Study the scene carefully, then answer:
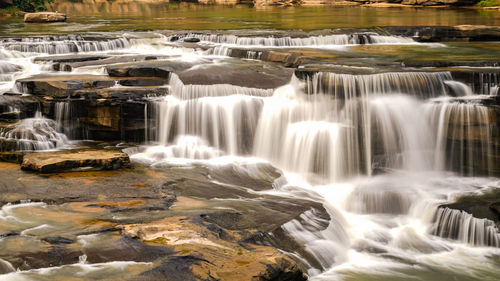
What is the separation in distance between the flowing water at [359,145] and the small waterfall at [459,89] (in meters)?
0.03

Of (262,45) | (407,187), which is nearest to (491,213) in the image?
(407,187)

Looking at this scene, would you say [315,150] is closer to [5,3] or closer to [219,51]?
[219,51]

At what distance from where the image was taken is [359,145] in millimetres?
11445

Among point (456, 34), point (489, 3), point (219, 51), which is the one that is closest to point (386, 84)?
point (219, 51)

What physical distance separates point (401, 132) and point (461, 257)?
3411mm

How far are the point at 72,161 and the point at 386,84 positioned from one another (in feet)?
20.7

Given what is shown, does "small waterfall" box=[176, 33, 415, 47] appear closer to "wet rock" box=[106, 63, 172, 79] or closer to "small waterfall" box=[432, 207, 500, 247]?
"wet rock" box=[106, 63, 172, 79]

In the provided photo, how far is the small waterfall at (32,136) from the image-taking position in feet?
36.1

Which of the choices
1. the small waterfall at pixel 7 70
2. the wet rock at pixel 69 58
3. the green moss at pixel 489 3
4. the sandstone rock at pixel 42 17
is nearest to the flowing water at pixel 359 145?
the small waterfall at pixel 7 70

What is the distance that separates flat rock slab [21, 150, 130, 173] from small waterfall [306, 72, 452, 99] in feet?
14.9

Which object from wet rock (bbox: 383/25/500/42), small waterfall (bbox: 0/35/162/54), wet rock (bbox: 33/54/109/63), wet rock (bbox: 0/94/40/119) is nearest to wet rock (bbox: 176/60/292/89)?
wet rock (bbox: 0/94/40/119)

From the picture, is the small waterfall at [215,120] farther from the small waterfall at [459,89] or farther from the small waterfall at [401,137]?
the small waterfall at [459,89]

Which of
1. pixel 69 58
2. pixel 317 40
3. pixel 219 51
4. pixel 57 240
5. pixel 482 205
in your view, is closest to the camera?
pixel 57 240

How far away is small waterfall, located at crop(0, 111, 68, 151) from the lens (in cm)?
1099
